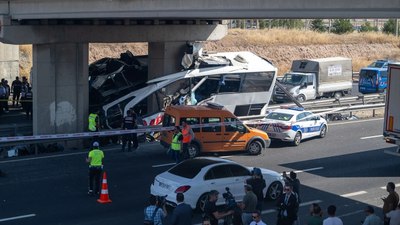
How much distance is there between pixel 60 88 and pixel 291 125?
8875mm

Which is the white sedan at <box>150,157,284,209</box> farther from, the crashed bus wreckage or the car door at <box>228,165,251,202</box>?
the crashed bus wreckage

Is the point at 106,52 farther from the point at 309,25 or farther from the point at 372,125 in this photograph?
the point at 309,25

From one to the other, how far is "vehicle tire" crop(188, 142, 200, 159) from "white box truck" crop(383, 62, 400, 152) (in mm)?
5822

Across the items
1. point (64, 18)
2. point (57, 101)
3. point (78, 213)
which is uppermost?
point (64, 18)

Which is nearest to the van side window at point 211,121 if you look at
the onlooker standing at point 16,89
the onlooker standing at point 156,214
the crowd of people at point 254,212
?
the crowd of people at point 254,212

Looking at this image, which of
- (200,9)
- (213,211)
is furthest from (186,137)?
(213,211)

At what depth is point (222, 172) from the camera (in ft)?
59.6

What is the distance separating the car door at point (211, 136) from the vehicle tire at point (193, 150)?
22 cm

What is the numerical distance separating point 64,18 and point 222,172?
11.4m

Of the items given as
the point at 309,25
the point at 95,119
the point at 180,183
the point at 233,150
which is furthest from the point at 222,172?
the point at 309,25

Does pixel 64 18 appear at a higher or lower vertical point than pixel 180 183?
higher

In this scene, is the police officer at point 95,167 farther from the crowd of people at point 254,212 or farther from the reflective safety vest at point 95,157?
the crowd of people at point 254,212

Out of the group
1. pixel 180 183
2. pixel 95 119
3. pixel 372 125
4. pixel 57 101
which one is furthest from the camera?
pixel 372 125

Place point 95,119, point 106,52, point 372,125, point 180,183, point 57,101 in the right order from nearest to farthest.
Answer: point 180,183
point 95,119
point 57,101
point 372,125
point 106,52
